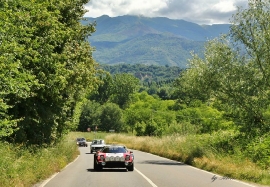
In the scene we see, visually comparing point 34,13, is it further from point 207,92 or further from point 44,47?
point 207,92

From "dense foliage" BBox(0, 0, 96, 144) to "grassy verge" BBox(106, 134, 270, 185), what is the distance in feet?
26.4

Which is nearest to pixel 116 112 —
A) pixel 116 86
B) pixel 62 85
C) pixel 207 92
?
pixel 116 86

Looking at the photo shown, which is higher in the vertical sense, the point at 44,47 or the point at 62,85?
the point at 44,47

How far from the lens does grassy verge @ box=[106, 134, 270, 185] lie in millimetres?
18438

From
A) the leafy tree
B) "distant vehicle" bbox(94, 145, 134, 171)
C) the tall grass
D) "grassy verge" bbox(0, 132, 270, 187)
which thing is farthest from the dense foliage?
the leafy tree

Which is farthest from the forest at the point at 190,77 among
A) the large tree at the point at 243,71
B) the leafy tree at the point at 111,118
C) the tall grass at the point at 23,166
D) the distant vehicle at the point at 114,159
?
the leafy tree at the point at 111,118

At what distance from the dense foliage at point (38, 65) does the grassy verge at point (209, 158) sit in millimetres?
8055

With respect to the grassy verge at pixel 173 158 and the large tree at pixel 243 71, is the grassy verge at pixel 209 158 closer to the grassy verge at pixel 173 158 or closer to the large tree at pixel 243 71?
the grassy verge at pixel 173 158

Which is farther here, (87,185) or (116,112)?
(116,112)

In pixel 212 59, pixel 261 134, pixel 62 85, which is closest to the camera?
pixel 62 85

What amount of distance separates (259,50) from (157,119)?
227 ft

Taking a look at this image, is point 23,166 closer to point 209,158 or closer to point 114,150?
point 114,150

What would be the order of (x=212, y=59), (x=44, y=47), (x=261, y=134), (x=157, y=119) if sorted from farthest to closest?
(x=157, y=119) < (x=212, y=59) < (x=261, y=134) < (x=44, y=47)

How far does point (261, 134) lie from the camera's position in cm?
2695
